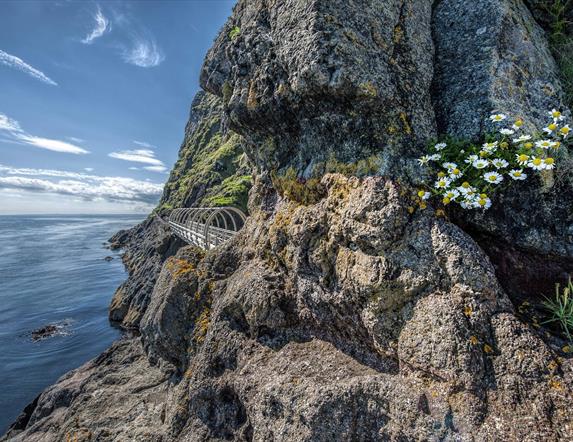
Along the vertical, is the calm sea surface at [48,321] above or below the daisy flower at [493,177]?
below

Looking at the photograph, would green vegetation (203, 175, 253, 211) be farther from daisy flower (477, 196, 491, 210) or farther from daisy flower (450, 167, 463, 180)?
daisy flower (477, 196, 491, 210)

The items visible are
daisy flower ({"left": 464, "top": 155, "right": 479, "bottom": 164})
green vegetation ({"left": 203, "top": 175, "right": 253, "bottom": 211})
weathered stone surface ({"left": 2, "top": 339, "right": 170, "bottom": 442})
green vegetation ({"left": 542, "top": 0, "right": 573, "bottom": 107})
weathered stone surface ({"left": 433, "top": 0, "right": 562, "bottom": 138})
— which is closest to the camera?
daisy flower ({"left": 464, "top": 155, "right": 479, "bottom": 164})

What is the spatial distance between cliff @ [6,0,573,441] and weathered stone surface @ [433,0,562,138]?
0.03m

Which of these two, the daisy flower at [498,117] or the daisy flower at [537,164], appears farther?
the daisy flower at [498,117]

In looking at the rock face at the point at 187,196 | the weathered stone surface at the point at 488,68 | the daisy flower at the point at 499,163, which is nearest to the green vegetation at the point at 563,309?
the daisy flower at the point at 499,163

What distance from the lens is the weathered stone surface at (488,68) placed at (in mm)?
5086

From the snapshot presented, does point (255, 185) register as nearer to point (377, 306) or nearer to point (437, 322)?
point (377, 306)

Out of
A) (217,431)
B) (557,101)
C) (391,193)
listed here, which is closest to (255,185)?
(391,193)

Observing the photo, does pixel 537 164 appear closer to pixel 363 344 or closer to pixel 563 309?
pixel 563 309

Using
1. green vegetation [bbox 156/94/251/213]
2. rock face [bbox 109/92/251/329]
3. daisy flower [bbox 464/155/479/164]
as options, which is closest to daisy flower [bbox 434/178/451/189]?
daisy flower [bbox 464/155/479/164]

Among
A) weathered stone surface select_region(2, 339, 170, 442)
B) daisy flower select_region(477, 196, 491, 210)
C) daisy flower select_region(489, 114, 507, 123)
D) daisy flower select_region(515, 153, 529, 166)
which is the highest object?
daisy flower select_region(489, 114, 507, 123)

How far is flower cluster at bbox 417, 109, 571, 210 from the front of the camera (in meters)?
4.10

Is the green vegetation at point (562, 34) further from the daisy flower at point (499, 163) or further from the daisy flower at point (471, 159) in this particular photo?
the daisy flower at point (471, 159)

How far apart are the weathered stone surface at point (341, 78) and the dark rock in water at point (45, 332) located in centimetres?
2679
